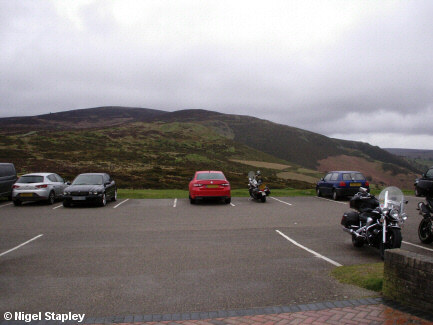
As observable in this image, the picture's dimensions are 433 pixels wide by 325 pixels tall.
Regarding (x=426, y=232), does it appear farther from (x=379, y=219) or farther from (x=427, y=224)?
(x=379, y=219)

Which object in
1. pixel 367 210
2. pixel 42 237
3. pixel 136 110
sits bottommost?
pixel 42 237

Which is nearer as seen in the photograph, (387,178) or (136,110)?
(387,178)

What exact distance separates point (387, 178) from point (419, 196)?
219ft

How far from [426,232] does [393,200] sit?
2.47 m

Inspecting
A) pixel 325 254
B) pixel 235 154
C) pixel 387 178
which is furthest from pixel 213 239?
pixel 387 178

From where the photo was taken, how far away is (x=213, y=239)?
9.35 metres

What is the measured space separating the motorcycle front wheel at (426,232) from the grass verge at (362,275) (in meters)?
3.10

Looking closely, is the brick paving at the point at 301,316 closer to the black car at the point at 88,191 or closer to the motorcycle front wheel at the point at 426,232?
the motorcycle front wheel at the point at 426,232

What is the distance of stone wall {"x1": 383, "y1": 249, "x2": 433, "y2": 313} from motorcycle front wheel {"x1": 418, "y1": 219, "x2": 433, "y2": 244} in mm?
4575

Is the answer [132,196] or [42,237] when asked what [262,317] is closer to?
[42,237]

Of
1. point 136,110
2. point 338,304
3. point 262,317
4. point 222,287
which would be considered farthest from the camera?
point 136,110

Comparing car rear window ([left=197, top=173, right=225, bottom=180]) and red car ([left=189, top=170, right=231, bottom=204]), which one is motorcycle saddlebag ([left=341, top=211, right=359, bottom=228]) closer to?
red car ([left=189, top=170, right=231, bottom=204])

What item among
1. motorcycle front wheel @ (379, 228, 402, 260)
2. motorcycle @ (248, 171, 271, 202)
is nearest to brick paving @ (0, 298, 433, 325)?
motorcycle front wheel @ (379, 228, 402, 260)

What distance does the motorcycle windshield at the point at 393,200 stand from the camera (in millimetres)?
7199
